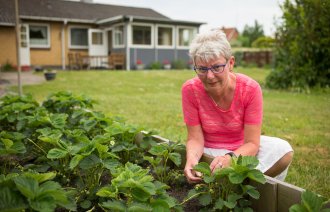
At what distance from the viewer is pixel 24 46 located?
57.3 ft

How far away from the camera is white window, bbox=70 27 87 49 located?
19.3m

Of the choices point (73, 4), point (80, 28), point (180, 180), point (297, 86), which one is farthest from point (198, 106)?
point (73, 4)

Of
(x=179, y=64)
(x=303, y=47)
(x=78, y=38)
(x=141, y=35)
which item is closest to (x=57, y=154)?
(x=303, y=47)

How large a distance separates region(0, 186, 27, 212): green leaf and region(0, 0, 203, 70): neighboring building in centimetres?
1698

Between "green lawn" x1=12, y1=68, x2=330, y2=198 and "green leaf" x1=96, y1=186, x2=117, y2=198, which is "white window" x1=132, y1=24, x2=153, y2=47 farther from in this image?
"green leaf" x1=96, y1=186, x2=117, y2=198

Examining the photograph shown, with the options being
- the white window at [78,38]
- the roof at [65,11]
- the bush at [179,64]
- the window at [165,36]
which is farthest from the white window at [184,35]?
the white window at [78,38]

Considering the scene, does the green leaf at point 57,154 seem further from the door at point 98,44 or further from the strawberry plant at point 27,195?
the door at point 98,44

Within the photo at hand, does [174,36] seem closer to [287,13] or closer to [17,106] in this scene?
[287,13]

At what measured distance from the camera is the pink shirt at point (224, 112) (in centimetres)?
209

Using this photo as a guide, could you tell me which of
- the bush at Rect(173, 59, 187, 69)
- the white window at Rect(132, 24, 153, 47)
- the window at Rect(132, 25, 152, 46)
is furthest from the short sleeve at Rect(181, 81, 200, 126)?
the window at Rect(132, 25, 152, 46)

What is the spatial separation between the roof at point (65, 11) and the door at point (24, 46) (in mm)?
762

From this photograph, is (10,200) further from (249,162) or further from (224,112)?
→ (224,112)

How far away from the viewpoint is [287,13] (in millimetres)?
9023

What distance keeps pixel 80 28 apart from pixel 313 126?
17.0m
